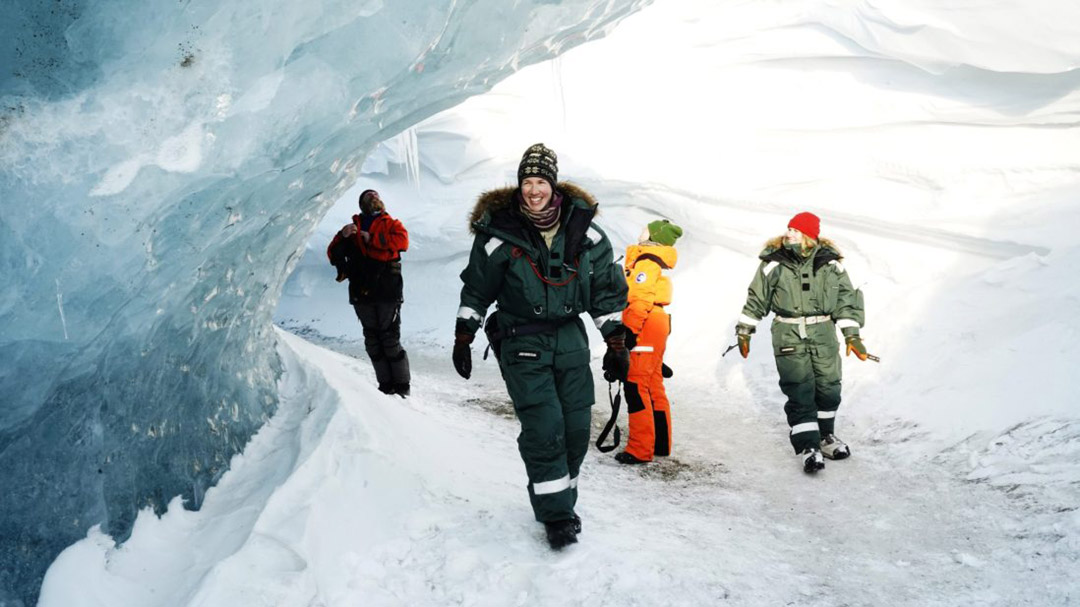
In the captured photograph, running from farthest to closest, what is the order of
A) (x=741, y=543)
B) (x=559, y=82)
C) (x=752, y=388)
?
(x=559, y=82)
(x=752, y=388)
(x=741, y=543)

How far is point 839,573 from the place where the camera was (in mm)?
3363

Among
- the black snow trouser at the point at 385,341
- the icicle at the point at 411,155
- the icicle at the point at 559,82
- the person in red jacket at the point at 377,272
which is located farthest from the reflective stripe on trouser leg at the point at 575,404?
the icicle at the point at 411,155

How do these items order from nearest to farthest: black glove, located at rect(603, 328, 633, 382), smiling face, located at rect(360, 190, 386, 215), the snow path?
the snow path
black glove, located at rect(603, 328, 633, 382)
smiling face, located at rect(360, 190, 386, 215)

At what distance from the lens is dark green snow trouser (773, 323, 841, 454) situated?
16.8 feet

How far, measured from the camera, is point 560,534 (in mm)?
3348

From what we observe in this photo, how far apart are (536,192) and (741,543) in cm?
178

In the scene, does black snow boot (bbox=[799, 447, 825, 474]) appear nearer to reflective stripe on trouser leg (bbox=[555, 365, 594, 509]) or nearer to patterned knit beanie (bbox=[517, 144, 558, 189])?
reflective stripe on trouser leg (bbox=[555, 365, 594, 509])

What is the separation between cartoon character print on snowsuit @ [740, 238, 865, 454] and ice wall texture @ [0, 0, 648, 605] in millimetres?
2482

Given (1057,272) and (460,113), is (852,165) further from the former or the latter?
(460,113)

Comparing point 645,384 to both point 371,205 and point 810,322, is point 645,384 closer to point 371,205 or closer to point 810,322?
point 810,322

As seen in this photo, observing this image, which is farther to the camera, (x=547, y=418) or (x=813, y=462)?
(x=813, y=462)

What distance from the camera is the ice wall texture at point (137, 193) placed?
2.88m

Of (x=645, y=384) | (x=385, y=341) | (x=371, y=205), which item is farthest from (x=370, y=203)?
(x=645, y=384)

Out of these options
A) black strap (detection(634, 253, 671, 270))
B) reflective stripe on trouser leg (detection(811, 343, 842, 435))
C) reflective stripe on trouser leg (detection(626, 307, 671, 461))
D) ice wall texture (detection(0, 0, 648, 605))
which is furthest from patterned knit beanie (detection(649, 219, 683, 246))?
ice wall texture (detection(0, 0, 648, 605))
